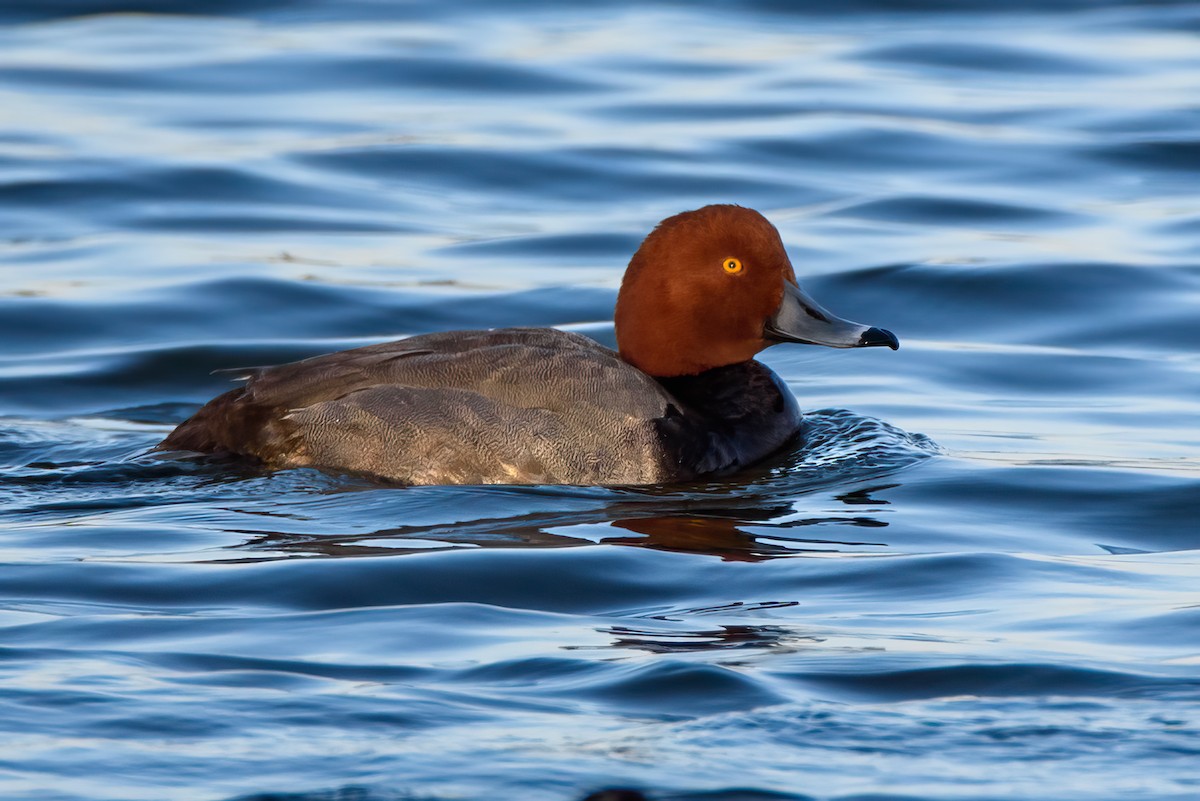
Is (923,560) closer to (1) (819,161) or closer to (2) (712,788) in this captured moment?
(2) (712,788)

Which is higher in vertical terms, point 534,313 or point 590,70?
point 590,70

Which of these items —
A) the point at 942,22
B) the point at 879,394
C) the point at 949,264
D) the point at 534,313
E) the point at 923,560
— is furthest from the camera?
the point at 942,22

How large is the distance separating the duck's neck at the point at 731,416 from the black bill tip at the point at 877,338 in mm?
370

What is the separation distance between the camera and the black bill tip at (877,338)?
7479 mm

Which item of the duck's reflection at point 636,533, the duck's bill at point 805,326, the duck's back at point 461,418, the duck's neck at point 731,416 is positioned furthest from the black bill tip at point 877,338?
the duck's back at point 461,418

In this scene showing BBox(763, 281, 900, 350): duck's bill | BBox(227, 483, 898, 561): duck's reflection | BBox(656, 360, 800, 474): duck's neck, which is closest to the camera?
BBox(227, 483, 898, 561): duck's reflection

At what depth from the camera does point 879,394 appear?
30.0 feet

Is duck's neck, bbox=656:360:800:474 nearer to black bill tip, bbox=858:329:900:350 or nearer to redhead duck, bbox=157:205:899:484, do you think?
redhead duck, bbox=157:205:899:484

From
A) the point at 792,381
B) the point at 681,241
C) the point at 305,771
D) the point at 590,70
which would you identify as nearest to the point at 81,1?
the point at 590,70

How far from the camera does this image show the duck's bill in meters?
7.59

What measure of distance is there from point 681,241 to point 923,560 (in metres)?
1.78

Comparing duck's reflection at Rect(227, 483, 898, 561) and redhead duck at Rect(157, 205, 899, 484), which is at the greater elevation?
redhead duck at Rect(157, 205, 899, 484)

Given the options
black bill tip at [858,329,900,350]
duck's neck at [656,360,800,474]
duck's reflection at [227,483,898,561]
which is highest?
black bill tip at [858,329,900,350]

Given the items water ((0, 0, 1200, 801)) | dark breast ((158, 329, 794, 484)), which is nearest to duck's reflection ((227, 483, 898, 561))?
water ((0, 0, 1200, 801))
